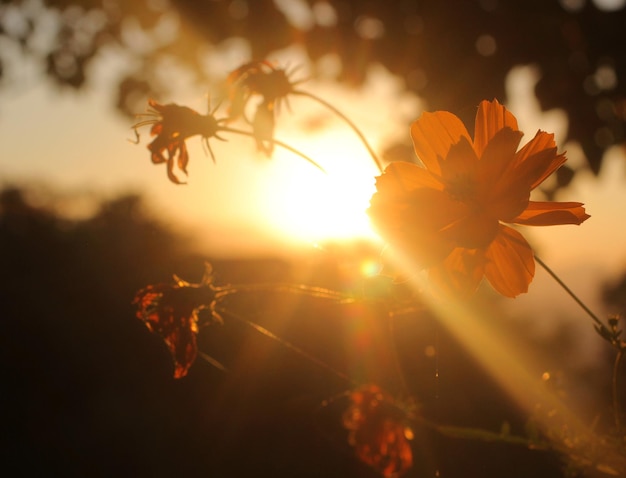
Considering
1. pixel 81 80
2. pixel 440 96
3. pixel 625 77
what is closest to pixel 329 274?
pixel 440 96

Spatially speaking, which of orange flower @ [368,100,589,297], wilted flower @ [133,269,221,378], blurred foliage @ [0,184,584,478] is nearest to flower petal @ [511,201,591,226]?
orange flower @ [368,100,589,297]

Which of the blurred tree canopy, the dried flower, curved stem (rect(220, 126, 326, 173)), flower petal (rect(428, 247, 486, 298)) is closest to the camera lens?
flower petal (rect(428, 247, 486, 298))

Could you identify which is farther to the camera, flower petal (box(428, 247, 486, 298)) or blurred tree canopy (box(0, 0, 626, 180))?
blurred tree canopy (box(0, 0, 626, 180))

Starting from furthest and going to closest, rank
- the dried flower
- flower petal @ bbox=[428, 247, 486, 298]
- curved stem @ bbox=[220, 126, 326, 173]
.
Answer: the dried flower, curved stem @ bbox=[220, 126, 326, 173], flower petal @ bbox=[428, 247, 486, 298]

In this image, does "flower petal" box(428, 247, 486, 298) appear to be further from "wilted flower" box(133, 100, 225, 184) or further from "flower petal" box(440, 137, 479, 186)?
"wilted flower" box(133, 100, 225, 184)

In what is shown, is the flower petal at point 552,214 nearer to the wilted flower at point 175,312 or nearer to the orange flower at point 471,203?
the orange flower at point 471,203

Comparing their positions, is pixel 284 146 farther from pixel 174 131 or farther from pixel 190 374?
pixel 190 374

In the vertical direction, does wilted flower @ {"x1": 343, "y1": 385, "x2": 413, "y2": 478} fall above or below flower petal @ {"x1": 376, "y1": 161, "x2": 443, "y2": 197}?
below

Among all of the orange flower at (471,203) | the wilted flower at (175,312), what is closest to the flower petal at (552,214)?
the orange flower at (471,203)
